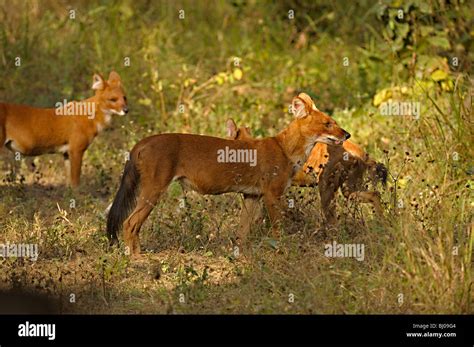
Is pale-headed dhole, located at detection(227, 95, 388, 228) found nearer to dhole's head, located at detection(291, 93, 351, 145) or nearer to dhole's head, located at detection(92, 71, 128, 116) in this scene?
dhole's head, located at detection(291, 93, 351, 145)

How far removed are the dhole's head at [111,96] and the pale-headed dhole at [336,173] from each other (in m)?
2.91

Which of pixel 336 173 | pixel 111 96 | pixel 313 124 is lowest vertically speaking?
pixel 336 173

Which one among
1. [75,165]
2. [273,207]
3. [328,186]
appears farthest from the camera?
[75,165]

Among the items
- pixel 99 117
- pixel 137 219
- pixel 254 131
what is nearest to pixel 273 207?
pixel 137 219

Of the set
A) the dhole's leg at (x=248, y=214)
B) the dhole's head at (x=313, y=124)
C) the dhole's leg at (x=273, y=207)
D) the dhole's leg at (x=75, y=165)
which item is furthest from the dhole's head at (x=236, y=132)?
the dhole's leg at (x=75, y=165)

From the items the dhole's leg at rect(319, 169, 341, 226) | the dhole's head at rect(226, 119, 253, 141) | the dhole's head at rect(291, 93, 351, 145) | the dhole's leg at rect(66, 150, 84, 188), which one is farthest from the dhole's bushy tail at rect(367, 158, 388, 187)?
the dhole's leg at rect(66, 150, 84, 188)

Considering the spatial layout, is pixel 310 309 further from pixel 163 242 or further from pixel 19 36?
pixel 19 36

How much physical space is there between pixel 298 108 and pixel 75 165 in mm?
3517

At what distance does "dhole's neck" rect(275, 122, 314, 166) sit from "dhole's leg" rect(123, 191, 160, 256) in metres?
1.35

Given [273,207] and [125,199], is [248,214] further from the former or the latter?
[125,199]

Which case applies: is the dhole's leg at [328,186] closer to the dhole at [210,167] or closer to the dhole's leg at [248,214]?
the dhole at [210,167]

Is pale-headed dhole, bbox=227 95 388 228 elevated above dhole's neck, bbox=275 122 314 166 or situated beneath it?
situated beneath

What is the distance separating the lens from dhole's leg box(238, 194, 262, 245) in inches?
364

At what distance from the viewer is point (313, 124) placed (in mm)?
9695
